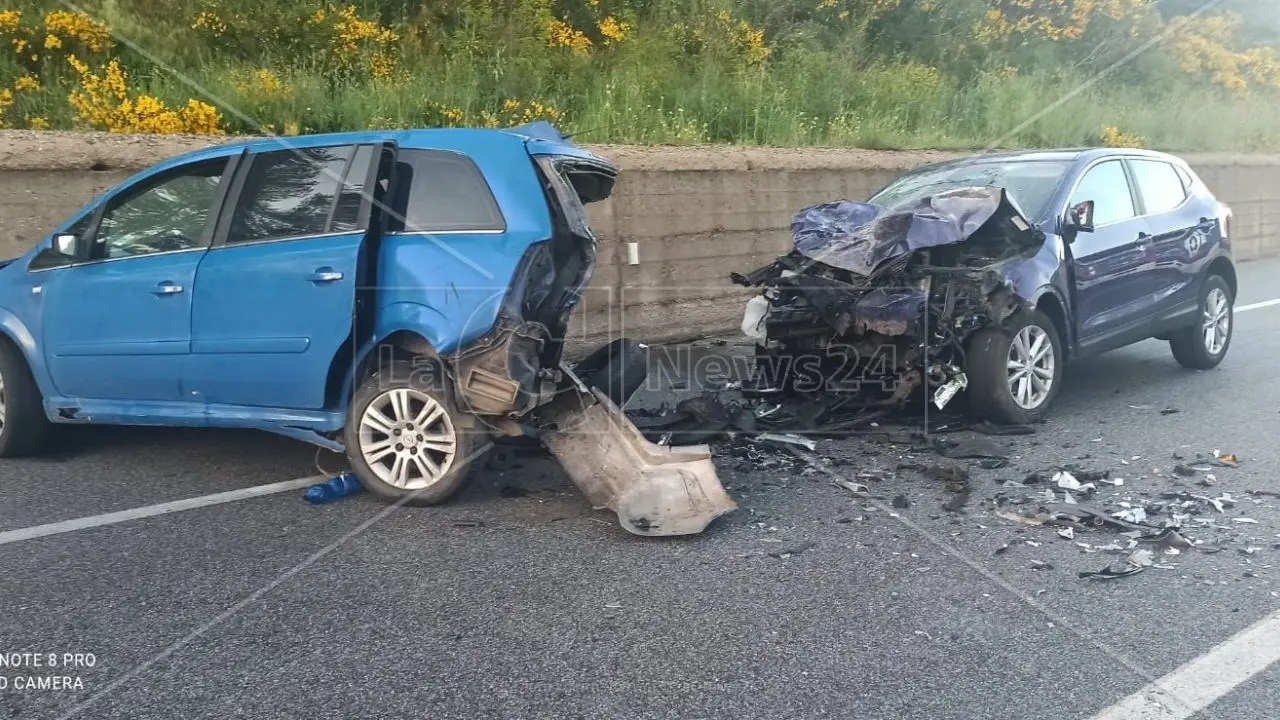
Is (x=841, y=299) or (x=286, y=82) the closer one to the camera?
(x=841, y=299)

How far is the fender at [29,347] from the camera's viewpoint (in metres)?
5.74

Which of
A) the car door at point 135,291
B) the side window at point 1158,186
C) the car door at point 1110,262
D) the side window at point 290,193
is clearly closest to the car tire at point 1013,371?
the car door at point 1110,262

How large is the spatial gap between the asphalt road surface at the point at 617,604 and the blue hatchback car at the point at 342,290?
1.51 ft

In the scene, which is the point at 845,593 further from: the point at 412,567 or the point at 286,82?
the point at 286,82

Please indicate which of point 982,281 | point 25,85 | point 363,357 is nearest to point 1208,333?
point 982,281

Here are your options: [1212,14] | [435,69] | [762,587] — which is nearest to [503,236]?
[762,587]

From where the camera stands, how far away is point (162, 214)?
5.54m

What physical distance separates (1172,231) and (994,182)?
1.59 metres

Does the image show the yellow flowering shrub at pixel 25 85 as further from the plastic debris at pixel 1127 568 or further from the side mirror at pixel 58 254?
the plastic debris at pixel 1127 568

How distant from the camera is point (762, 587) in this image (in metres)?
3.97

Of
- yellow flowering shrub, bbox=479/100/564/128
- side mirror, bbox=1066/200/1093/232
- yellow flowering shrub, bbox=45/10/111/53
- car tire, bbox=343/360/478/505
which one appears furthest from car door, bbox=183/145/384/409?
yellow flowering shrub, bbox=45/10/111/53

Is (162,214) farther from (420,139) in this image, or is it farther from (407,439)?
(407,439)

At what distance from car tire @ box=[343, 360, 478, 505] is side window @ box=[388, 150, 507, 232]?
706mm

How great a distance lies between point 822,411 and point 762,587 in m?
2.64
